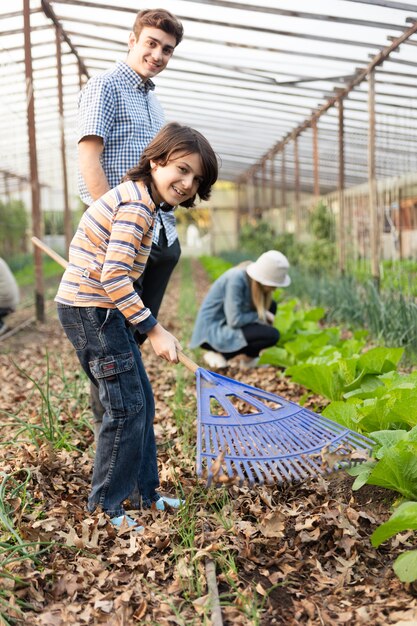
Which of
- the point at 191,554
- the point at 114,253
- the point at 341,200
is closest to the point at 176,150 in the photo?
the point at 114,253

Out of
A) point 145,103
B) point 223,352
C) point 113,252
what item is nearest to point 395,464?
point 113,252

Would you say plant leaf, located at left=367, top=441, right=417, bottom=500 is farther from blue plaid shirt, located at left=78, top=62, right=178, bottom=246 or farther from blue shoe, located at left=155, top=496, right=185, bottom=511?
blue plaid shirt, located at left=78, top=62, right=178, bottom=246

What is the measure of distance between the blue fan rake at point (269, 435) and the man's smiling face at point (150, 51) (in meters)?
1.29

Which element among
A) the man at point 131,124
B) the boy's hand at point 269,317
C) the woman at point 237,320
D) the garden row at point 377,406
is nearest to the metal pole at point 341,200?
the boy's hand at point 269,317

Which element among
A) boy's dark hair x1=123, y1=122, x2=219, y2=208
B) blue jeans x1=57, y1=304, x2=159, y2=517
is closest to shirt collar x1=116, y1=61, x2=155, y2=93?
boy's dark hair x1=123, y1=122, x2=219, y2=208

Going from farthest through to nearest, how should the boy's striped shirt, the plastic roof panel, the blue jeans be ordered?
the plastic roof panel, the blue jeans, the boy's striped shirt

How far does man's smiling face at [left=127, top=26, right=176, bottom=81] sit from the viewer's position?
2859 mm

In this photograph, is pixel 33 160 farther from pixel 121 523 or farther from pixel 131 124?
pixel 121 523

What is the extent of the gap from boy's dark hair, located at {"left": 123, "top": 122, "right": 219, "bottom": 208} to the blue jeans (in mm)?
472

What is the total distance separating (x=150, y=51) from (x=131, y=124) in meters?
0.30

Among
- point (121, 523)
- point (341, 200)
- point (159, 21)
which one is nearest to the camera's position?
point (121, 523)

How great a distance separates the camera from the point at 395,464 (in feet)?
7.59

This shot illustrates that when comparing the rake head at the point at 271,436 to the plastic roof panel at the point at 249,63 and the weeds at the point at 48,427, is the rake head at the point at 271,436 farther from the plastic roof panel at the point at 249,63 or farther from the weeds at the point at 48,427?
the plastic roof panel at the point at 249,63

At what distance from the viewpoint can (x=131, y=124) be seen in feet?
9.76
